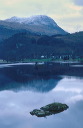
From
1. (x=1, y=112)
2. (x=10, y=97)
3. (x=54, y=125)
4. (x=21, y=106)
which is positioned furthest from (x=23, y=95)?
(x=54, y=125)

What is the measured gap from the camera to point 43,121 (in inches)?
2640

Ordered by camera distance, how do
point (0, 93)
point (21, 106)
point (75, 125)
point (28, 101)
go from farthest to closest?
point (0, 93) → point (28, 101) → point (21, 106) → point (75, 125)

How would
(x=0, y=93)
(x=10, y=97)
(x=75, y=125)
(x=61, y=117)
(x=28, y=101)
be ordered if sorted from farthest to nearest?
1. (x=0, y=93)
2. (x=10, y=97)
3. (x=28, y=101)
4. (x=61, y=117)
5. (x=75, y=125)

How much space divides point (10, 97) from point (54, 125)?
44.7m

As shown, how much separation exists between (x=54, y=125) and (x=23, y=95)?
46207 mm

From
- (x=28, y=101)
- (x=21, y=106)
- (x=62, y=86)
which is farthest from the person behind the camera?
(x=62, y=86)

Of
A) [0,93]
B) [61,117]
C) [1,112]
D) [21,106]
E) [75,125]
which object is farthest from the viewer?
[0,93]

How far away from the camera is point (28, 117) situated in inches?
2805

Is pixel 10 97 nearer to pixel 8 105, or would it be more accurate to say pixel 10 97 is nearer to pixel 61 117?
pixel 8 105

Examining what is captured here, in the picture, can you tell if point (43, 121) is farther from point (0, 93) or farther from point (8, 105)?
point (0, 93)

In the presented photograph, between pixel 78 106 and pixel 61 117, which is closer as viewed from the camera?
pixel 61 117

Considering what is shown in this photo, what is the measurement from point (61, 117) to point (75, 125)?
7.13 meters

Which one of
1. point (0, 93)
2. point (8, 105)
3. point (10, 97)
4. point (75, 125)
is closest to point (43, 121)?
point (75, 125)

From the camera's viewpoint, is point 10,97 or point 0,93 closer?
point 10,97
